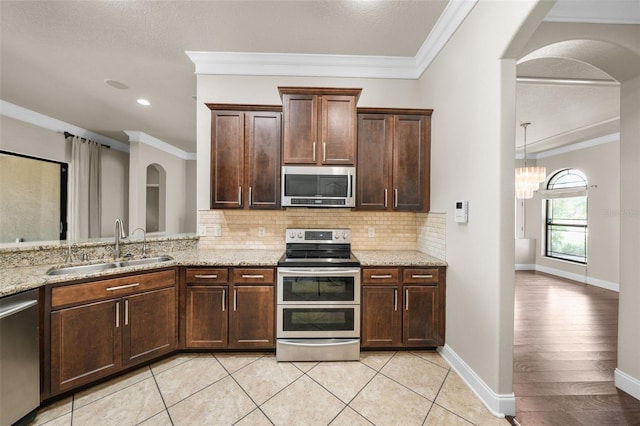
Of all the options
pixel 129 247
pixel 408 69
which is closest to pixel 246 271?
pixel 129 247

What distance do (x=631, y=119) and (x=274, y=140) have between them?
9.94 ft

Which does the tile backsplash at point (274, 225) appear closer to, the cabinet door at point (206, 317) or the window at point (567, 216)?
the cabinet door at point (206, 317)

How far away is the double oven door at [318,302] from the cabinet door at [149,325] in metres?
1.00

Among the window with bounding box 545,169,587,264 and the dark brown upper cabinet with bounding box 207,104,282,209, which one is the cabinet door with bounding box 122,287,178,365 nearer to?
the dark brown upper cabinet with bounding box 207,104,282,209

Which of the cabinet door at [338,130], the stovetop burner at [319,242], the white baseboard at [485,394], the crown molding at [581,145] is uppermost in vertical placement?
the crown molding at [581,145]

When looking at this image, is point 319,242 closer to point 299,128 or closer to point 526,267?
point 299,128

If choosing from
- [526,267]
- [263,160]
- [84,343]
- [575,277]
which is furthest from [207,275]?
[526,267]

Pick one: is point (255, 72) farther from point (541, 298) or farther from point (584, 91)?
point (541, 298)

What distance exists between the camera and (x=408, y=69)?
303 centimetres

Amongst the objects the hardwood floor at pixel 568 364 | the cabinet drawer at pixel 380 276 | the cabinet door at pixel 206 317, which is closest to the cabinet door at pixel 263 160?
the cabinet door at pixel 206 317

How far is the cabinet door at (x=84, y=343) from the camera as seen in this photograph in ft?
5.90

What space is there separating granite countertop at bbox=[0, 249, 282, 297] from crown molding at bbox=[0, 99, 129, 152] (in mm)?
3537

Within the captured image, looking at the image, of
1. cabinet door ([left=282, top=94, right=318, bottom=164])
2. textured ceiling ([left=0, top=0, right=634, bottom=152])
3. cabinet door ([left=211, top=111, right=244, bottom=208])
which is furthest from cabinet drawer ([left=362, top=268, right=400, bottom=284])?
textured ceiling ([left=0, top=0, right=634, bottom=152])

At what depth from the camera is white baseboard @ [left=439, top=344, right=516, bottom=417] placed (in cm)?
172
